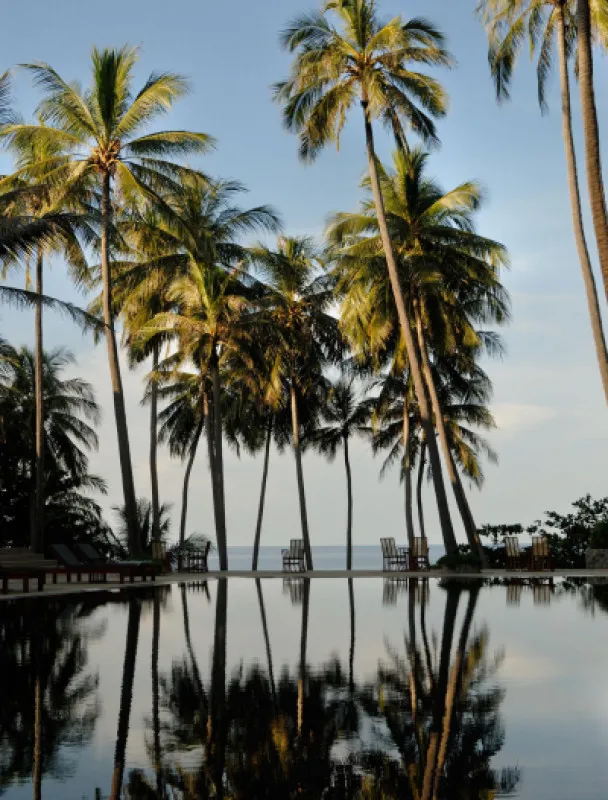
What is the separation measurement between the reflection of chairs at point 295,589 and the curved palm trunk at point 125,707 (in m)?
6.39

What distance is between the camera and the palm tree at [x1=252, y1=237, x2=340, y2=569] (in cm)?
3706

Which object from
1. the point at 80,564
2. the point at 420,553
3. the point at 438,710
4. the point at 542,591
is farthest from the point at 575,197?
the point at 438,710

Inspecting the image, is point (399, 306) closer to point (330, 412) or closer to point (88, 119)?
point (88, 119)

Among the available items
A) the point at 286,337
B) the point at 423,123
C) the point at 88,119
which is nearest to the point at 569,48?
the point at 423,123

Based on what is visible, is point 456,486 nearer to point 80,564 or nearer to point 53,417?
point 80,564

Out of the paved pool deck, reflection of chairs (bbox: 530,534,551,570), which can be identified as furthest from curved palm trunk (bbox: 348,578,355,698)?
reflection of chairs (bbox: 530,534,551,570)

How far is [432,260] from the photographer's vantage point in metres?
30.8

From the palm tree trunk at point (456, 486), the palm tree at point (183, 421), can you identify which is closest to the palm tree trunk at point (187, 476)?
the palm tree at point (183, 421)

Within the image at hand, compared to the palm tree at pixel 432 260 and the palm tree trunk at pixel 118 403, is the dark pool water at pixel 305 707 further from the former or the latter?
the palm tree at pixel 432 260

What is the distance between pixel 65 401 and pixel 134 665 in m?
30.0

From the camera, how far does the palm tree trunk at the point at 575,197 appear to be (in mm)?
23219

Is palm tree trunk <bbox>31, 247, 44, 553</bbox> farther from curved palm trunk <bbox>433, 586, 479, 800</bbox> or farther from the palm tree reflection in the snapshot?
the palm tree reflection

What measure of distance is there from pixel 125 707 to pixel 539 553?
24315mm

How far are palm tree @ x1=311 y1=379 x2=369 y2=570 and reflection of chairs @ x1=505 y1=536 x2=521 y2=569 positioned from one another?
13230 millimetres
